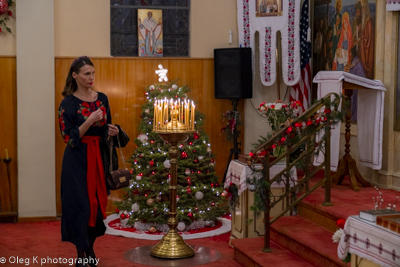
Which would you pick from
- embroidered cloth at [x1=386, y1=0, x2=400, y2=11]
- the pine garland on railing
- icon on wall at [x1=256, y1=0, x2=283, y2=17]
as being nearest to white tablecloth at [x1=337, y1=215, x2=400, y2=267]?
the pine garland on railing

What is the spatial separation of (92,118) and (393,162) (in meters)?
3.77

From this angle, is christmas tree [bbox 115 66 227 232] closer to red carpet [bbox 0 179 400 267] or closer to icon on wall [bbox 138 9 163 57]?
red carpet [bbox 0 179 400 267]

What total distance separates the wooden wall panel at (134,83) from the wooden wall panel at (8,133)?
22.7 inches

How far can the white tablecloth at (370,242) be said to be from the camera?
404cm

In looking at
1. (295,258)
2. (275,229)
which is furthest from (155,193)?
(295,258)

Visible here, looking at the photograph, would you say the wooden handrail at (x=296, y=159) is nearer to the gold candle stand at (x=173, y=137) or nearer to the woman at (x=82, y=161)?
the gold candle stand at (x=173, y=137)

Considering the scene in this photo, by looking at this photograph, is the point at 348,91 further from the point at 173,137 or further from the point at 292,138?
the point at 173,137

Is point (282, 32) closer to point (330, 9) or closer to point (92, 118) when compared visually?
point (330, 9)

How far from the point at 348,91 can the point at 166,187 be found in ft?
8.14

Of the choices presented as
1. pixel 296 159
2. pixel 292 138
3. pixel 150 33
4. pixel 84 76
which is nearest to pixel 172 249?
pixel 296 159

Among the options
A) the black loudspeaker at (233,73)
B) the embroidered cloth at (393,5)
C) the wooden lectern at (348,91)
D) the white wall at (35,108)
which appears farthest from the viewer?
the black loudspeaker at (233,73)

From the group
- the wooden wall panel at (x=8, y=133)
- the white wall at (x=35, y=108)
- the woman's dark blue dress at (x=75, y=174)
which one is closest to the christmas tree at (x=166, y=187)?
the white wall at (x=35, y=108)

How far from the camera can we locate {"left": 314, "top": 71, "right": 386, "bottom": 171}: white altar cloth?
7.02 m

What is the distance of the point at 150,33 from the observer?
9.34m
